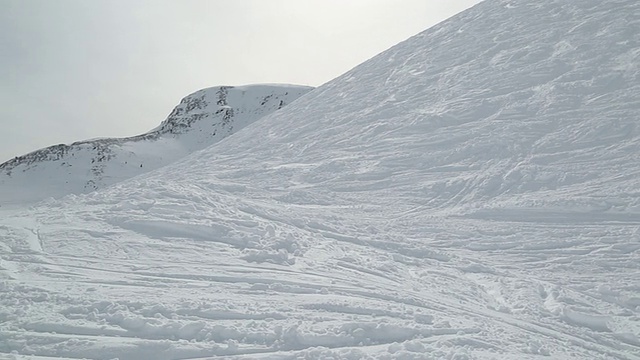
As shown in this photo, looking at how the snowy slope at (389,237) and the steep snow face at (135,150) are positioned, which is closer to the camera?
the snowy slope at (389,237)

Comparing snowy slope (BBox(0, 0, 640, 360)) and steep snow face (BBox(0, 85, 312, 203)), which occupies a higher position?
steep snow face (BBox(0, 85, 312, 203))

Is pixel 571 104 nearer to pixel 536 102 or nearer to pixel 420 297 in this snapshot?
pixel 536 102

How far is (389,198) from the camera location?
1180 cm

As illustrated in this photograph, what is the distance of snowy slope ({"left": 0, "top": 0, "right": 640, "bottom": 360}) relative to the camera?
4.77 meters

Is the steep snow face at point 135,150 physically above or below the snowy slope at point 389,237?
above

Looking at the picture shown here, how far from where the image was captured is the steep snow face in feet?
131

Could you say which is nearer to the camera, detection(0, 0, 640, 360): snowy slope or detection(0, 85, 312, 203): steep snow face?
detection(0, 0, 640, 360): snowy slope

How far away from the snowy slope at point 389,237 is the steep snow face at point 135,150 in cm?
2678

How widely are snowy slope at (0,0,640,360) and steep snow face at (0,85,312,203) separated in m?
26.8

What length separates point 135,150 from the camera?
47.7 m

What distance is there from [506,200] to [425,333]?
6.37 metres

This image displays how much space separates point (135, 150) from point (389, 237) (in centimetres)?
4323

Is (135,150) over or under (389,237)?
over

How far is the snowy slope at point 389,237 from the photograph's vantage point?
15.7ft
